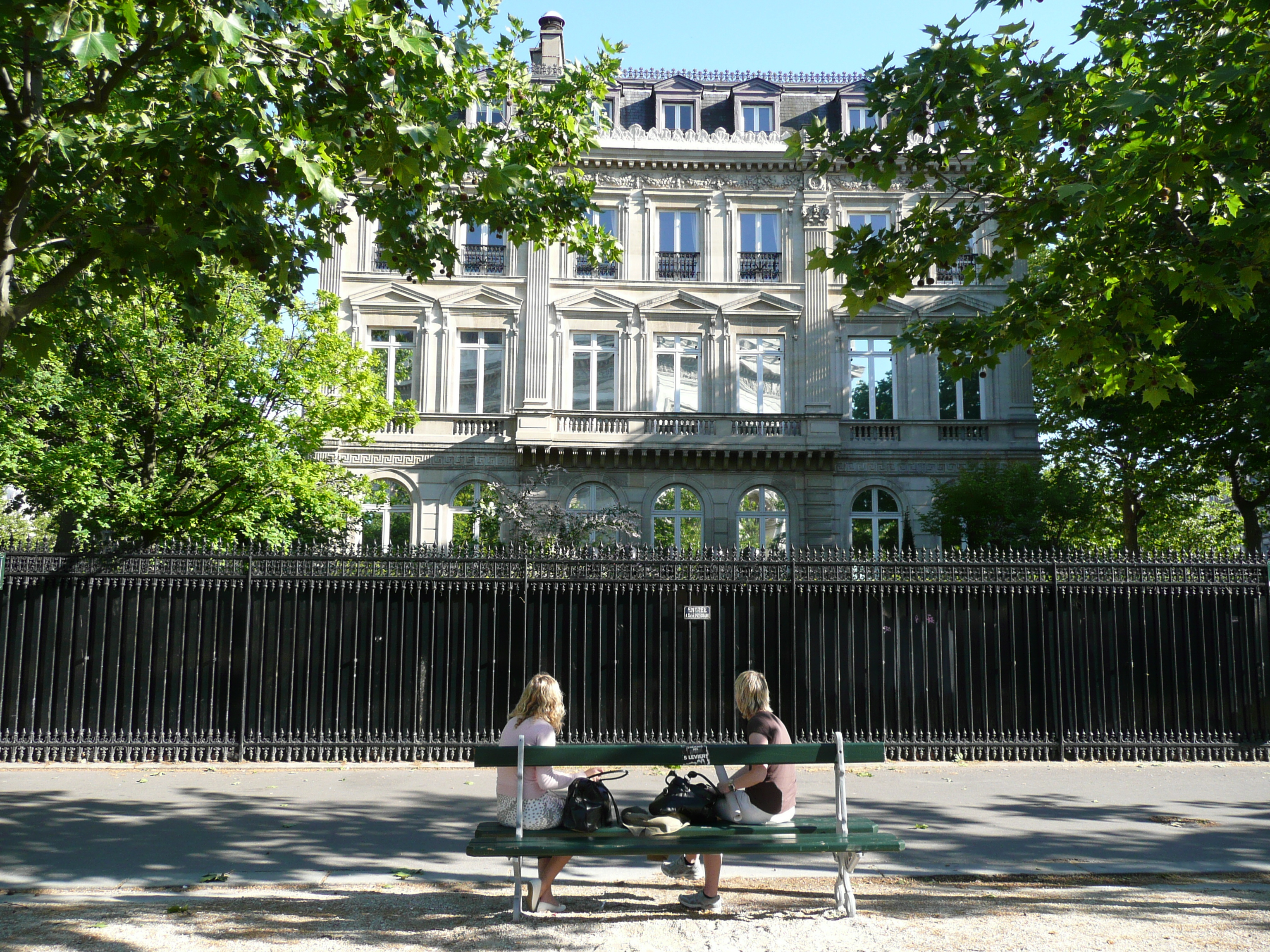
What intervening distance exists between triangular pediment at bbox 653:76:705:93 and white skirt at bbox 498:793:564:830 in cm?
2634

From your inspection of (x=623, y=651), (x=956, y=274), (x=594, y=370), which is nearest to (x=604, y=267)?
(x=594, y=370)

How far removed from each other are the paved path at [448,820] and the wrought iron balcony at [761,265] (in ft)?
59.4

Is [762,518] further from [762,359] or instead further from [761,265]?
[761,265]

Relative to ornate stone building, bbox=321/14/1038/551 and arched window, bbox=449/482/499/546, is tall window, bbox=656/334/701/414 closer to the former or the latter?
ornate stone building, bbox=321/14/1038/551

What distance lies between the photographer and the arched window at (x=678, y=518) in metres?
25.9

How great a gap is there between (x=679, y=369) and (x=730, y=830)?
71.9ft

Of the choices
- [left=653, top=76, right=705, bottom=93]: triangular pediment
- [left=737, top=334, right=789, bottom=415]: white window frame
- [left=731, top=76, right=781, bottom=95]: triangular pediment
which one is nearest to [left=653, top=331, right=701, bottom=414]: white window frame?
[left=737, top=334, right=789, bottom=415]: white window frame

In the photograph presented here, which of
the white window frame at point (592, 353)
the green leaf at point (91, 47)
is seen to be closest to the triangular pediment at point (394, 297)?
the white window frame at point (592, 353)

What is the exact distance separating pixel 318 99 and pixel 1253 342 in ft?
62.0

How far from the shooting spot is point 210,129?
24.7ft

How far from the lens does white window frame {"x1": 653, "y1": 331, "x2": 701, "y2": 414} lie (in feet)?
88.7

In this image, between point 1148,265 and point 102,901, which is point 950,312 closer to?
point 1148,265

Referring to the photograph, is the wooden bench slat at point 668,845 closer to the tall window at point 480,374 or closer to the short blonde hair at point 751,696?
the short blonde hair at point 751,696

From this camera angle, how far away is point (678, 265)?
27484 mm
